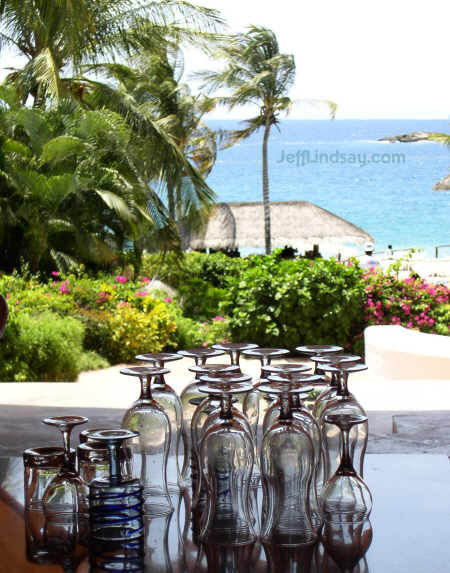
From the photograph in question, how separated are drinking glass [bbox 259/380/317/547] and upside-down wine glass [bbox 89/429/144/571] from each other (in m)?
0.26

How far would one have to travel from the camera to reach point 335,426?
1752 millimetres

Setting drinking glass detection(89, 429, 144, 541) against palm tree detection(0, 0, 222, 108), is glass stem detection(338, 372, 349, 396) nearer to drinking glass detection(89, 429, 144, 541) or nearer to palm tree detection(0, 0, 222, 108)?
drinking glass detection(89, 429, 144, 541)

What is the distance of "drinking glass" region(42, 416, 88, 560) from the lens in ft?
4.92

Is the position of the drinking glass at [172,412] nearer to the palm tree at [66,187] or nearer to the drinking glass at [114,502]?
the drinking glass at [114,502]

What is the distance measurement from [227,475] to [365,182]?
78.7 m

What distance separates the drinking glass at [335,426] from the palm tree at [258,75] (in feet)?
67.8

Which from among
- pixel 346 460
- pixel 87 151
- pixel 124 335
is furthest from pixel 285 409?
pixel 87 151

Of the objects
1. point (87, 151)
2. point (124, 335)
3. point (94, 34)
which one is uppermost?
point (94, 34)

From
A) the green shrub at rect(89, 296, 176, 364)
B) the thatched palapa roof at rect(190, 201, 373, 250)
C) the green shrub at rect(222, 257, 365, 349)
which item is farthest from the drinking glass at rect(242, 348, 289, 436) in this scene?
the thatched palapa roof at rect(190, 201, 373, 250)

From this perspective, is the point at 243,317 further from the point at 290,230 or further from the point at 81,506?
the point at 290,230

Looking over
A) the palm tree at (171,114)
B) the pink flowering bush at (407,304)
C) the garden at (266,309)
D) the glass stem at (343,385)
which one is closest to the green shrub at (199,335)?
the garden at (266,309)

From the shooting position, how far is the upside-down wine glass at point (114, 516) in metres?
1.44

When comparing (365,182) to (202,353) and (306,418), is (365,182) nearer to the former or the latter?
(202,353)

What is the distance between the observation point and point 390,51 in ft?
257
